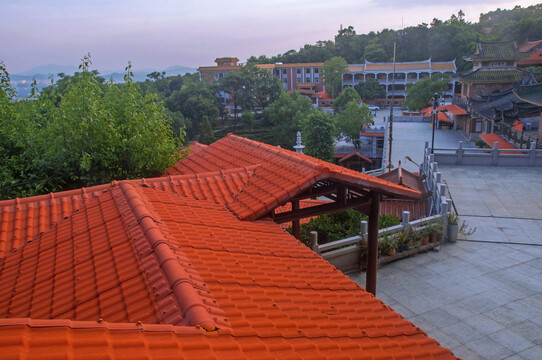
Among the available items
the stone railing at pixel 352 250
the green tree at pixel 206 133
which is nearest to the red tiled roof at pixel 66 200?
the stone railing at pixel 352 250

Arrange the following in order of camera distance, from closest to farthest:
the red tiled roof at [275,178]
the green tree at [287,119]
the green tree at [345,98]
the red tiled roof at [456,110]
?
the red tiled roof at [275,178] → the red tiled roof at [456,110] → the green tree at [287,119] → the green tree at [345,98]

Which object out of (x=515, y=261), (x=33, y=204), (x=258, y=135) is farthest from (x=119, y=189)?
(x=258, y=135)

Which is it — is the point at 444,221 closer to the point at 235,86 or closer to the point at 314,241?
the point at 314,241

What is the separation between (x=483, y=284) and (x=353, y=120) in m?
39.3

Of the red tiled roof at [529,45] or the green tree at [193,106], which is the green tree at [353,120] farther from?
the red tiled roof at [529,45]

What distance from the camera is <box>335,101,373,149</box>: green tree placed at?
48.0 metres

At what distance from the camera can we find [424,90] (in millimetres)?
55000

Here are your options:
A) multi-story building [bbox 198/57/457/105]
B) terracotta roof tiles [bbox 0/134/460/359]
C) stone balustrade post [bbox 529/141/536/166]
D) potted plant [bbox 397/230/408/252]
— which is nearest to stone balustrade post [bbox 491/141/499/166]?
stone balustrade post [bbox 529/141/536/166]

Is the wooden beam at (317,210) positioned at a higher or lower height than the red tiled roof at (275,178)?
lower

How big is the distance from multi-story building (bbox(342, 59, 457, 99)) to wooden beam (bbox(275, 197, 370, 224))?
71505mm

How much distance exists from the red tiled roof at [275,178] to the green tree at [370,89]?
67715 mm

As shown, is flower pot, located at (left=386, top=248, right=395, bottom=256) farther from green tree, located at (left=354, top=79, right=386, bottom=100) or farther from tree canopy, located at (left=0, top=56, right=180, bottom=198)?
green tree, located at (left=354, top=79, right=386, bottom=100)

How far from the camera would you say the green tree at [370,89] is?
73.1 m

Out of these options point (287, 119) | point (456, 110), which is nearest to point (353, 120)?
point (287, 119)
